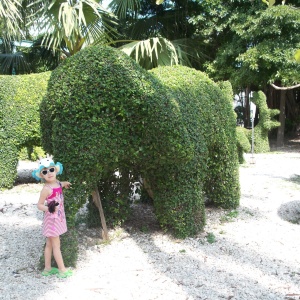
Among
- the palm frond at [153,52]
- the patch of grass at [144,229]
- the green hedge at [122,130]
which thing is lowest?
the patch of grass at [144,229]

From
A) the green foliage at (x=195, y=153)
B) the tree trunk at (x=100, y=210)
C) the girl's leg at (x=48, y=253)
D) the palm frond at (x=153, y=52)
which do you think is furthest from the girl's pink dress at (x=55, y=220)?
the palm frond at (x=153, y=52)

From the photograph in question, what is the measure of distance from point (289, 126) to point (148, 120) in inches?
654

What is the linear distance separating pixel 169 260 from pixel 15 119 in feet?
16.7

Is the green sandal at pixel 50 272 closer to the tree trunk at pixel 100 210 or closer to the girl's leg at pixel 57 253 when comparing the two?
the girl's leg at pixel 57 253

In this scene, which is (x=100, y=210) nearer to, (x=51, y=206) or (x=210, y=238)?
(x=51, y=206)

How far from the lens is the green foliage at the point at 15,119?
7.91m

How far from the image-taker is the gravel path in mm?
3486

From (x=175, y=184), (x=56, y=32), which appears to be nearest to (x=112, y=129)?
(x=175, y=184)

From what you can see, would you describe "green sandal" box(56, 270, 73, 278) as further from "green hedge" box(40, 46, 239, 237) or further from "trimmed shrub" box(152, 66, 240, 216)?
"trimmed shrub" box(152, 66, 240, 216)

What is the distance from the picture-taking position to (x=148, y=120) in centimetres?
405

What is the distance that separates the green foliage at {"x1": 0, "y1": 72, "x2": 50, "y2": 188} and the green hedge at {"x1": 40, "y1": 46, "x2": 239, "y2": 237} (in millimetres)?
3651

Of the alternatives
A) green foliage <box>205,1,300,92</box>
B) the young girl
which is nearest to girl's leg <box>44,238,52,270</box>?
the young girl

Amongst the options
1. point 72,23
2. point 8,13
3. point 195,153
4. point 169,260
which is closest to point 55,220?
point 169,260

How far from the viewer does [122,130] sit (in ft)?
13.3
